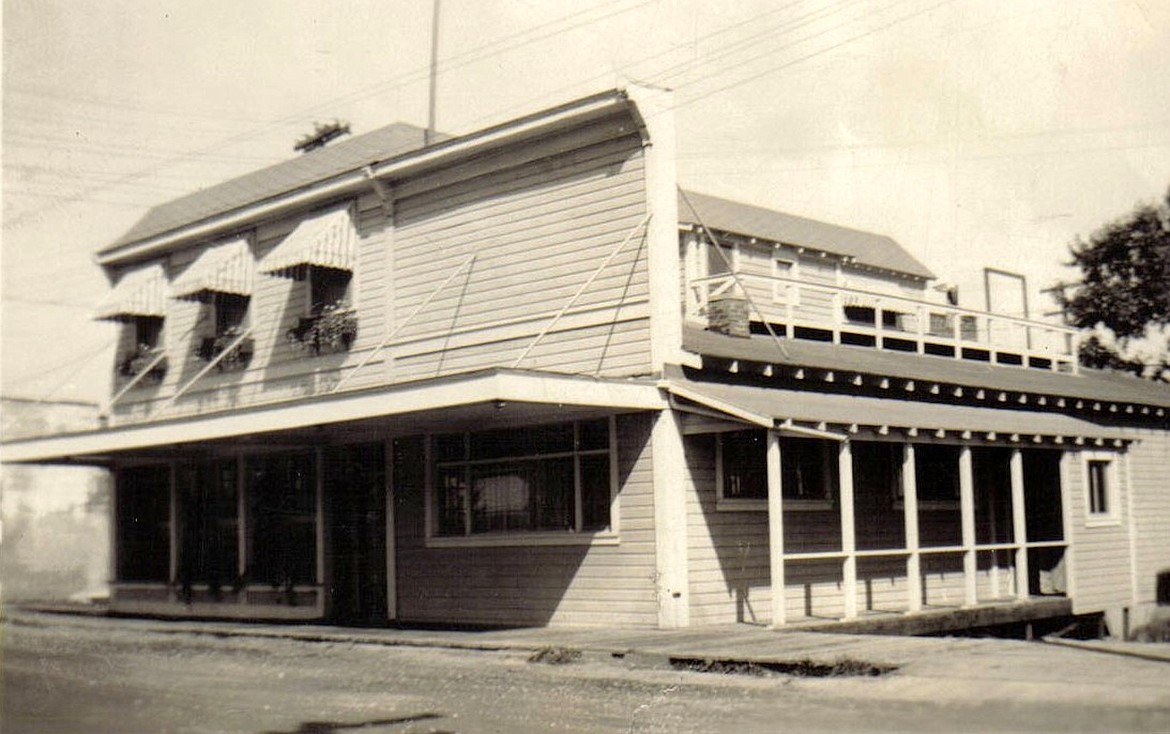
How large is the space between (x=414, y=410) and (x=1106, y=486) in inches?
530

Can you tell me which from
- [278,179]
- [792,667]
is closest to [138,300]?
[278,179]

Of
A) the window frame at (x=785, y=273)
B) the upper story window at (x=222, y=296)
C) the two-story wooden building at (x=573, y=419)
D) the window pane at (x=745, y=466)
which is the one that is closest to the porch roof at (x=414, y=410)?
the two-story wooden building at (x=573, y=419)

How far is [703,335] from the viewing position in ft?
54.7

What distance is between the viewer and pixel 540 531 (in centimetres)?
1681

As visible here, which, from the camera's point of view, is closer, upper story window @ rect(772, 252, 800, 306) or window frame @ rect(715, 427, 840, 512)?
window frame @ rect(715, 427, 840, 512)

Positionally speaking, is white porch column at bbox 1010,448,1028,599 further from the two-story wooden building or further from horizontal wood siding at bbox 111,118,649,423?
horizontal wood siding at bbox 111,118,649,423

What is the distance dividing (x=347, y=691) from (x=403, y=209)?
9190 mm

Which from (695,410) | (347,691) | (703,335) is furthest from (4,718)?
(703,335)

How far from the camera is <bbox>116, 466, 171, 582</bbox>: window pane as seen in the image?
23906 mm

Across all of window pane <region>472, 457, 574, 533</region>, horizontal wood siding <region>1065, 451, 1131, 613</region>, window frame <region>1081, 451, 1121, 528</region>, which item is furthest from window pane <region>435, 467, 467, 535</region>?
window frame <region>1081, 451, 1121, 528</region>

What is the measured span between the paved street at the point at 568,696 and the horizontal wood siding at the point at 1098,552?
896 cm

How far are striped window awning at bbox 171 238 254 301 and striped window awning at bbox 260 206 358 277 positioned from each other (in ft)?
6.28

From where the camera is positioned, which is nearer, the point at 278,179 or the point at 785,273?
the point at 785,273

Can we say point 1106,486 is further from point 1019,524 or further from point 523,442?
point 523,442
